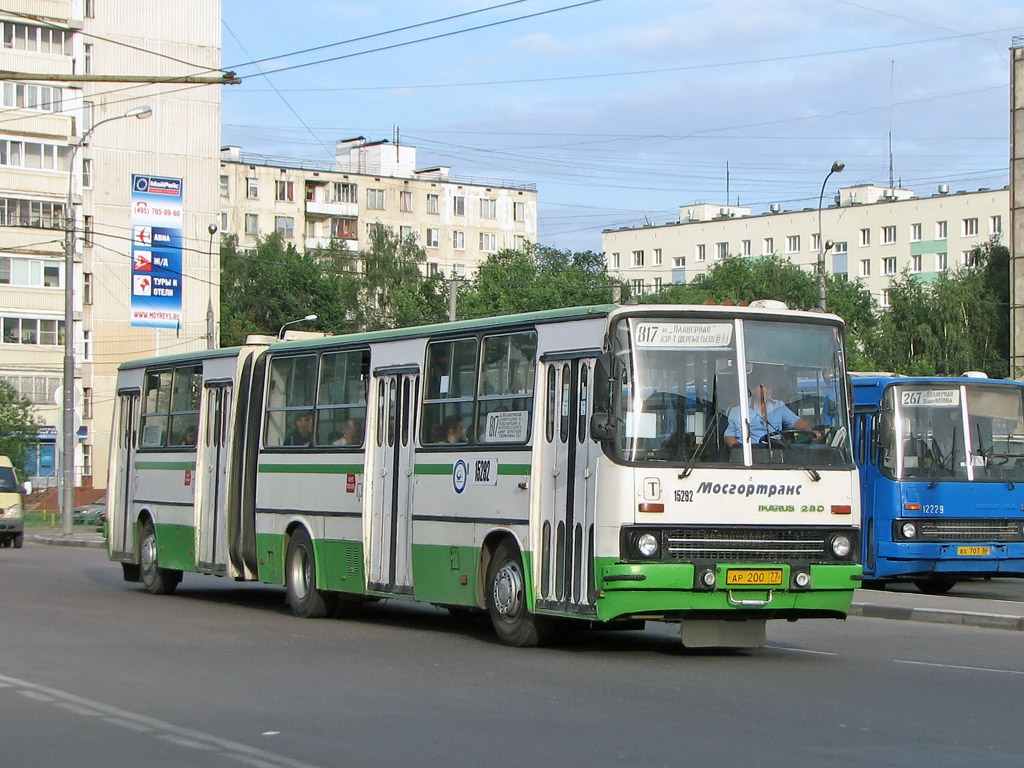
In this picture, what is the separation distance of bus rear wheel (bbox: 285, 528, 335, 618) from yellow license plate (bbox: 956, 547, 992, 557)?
867 cm

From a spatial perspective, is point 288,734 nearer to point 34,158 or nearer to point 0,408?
point 0,408

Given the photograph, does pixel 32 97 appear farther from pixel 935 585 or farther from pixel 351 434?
pixel 351 434

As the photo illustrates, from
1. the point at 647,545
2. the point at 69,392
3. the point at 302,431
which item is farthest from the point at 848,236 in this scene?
the point at 647,545

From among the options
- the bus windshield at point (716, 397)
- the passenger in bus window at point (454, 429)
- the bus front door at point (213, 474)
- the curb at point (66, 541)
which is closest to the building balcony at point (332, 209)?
the curb at point (66, 541)

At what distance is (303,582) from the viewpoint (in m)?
18.0

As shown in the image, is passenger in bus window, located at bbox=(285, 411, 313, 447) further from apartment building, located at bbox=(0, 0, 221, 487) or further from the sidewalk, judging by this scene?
apartment building, located at bbox=(0, 0, 221, 487)

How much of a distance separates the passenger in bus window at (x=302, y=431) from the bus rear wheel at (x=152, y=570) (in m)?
3.78

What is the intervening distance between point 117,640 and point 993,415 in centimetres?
1248

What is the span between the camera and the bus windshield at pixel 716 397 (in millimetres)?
12906

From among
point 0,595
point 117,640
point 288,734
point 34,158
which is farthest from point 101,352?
point 288,734

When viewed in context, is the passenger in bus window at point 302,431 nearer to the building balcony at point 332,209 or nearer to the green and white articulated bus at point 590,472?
the green and white articulated bus at point 590,472

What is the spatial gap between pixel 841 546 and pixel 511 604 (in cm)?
285

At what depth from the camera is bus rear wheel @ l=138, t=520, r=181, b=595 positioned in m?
21.3

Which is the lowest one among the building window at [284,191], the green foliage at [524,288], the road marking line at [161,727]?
the road marking line at [161,727]
